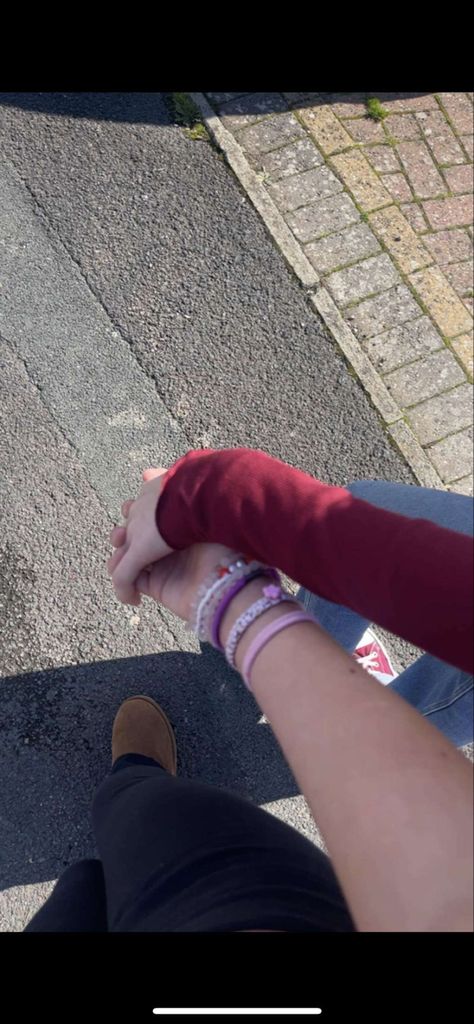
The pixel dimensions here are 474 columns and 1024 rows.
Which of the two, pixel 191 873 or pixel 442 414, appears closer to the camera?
pixel 191 873

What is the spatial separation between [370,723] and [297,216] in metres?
3.06

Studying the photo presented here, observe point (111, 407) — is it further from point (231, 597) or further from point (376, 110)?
point (376, 110)

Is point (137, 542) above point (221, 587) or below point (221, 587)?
above

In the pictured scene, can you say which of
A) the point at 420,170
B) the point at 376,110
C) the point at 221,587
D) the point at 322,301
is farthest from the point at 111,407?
the point at 376,110

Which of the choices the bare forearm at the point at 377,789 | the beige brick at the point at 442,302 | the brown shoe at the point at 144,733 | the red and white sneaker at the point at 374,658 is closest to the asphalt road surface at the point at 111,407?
the brown shoe at the point at 144,733

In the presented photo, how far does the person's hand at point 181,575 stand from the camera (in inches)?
63.2

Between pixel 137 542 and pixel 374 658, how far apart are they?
1.46 m

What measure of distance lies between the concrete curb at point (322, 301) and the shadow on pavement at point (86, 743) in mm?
1324

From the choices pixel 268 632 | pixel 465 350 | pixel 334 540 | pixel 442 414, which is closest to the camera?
pixel 334 540

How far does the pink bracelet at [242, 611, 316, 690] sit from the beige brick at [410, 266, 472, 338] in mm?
2559

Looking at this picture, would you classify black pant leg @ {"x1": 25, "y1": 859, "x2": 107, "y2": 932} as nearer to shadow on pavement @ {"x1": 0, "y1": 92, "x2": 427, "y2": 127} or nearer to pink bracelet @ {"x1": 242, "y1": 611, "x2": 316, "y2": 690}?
pink bracelet @ {"x1": 242, "y1": 611, "x2": 316, "y2": 690}

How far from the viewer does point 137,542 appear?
1.62 metres

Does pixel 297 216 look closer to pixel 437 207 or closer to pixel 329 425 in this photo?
pixel 437 207

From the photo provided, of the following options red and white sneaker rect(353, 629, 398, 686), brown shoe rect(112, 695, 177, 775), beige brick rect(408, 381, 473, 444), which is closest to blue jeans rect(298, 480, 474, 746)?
red and white sneaker rect(353, 629, 398, 686)
